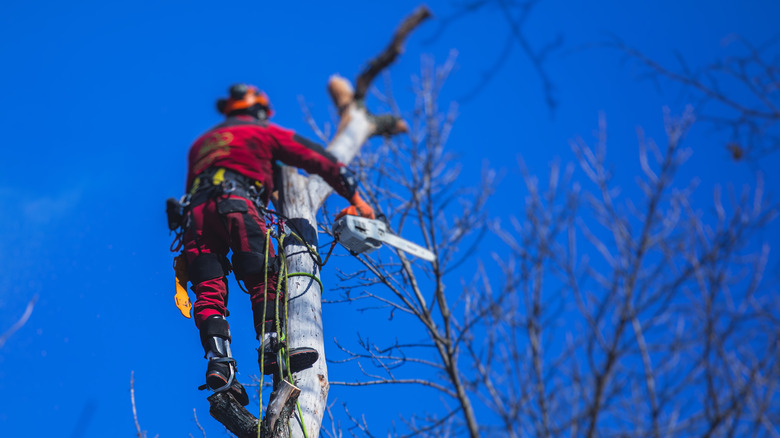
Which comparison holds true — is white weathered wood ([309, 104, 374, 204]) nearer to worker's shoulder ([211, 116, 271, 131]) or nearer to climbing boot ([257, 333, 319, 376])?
worker's shoulder ([211, 116, 271, 131])

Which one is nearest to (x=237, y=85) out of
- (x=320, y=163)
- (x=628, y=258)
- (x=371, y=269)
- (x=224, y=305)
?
→ (x=320, y=163)

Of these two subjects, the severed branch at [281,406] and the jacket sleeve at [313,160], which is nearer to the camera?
the severed branch at [281,406]

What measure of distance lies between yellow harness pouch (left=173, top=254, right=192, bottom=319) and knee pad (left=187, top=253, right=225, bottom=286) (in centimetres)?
8

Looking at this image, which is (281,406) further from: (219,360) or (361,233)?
(361,233)

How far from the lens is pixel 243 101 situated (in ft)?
13.3

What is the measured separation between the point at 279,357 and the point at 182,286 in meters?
0.73

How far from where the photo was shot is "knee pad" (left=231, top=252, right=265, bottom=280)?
9.27 ft

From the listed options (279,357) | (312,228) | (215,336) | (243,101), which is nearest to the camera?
(279,357)

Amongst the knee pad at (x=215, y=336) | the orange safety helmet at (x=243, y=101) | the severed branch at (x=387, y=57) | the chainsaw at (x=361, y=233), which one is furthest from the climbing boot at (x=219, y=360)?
the severed branch at (x=387, y=57)

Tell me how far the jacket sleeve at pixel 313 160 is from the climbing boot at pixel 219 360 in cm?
103

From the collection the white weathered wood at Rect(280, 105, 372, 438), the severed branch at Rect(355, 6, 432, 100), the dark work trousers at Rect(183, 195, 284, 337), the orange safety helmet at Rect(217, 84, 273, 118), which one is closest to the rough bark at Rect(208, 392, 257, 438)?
the white weathered wood at Rect(280, 105, 372, 438)

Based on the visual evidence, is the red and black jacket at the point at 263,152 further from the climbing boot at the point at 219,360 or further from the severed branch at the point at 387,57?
the severed branch at the point at 387,57

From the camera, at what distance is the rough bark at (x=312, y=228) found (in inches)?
103

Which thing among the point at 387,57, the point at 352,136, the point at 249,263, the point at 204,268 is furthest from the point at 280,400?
the point at 387,57
